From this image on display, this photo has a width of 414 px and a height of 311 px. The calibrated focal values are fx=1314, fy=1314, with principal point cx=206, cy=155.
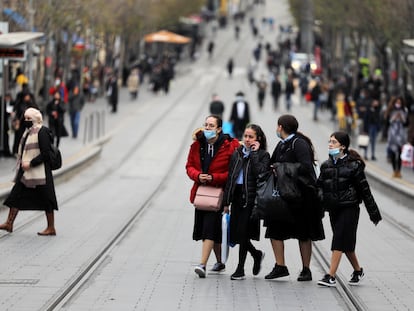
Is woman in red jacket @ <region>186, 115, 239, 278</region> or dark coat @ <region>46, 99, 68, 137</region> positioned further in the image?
dark coat @ <region>46, 99, 68, 137</region>

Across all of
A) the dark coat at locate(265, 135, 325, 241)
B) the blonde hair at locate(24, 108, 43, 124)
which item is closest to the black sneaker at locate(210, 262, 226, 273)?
the dark coat at locate(265, 135, 325, 241)

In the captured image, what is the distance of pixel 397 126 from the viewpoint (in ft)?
92.8

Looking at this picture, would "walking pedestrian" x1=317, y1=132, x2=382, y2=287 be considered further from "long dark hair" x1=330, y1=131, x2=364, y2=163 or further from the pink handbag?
the pink handbag

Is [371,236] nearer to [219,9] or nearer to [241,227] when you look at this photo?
[241,227]

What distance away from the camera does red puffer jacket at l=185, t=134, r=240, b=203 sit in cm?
1360

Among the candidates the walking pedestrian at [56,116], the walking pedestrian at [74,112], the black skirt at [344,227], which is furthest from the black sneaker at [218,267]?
the walking pedestrian at [74,112]

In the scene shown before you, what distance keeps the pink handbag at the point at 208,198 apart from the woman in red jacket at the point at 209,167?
0.20 feet

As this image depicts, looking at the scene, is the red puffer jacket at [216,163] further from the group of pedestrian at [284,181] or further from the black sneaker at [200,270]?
the black sneaker at [200,270]

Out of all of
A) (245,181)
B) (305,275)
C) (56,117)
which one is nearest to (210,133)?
(245,181)

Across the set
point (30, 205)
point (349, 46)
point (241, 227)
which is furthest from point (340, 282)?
point (349, 46)

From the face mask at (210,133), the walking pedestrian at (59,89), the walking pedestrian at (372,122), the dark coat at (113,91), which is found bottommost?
the dark coat at (113,91)

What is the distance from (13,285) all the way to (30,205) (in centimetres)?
401

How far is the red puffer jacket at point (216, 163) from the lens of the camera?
44.6 ft

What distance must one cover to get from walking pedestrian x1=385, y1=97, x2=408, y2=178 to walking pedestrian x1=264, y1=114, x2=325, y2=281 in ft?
47.4
